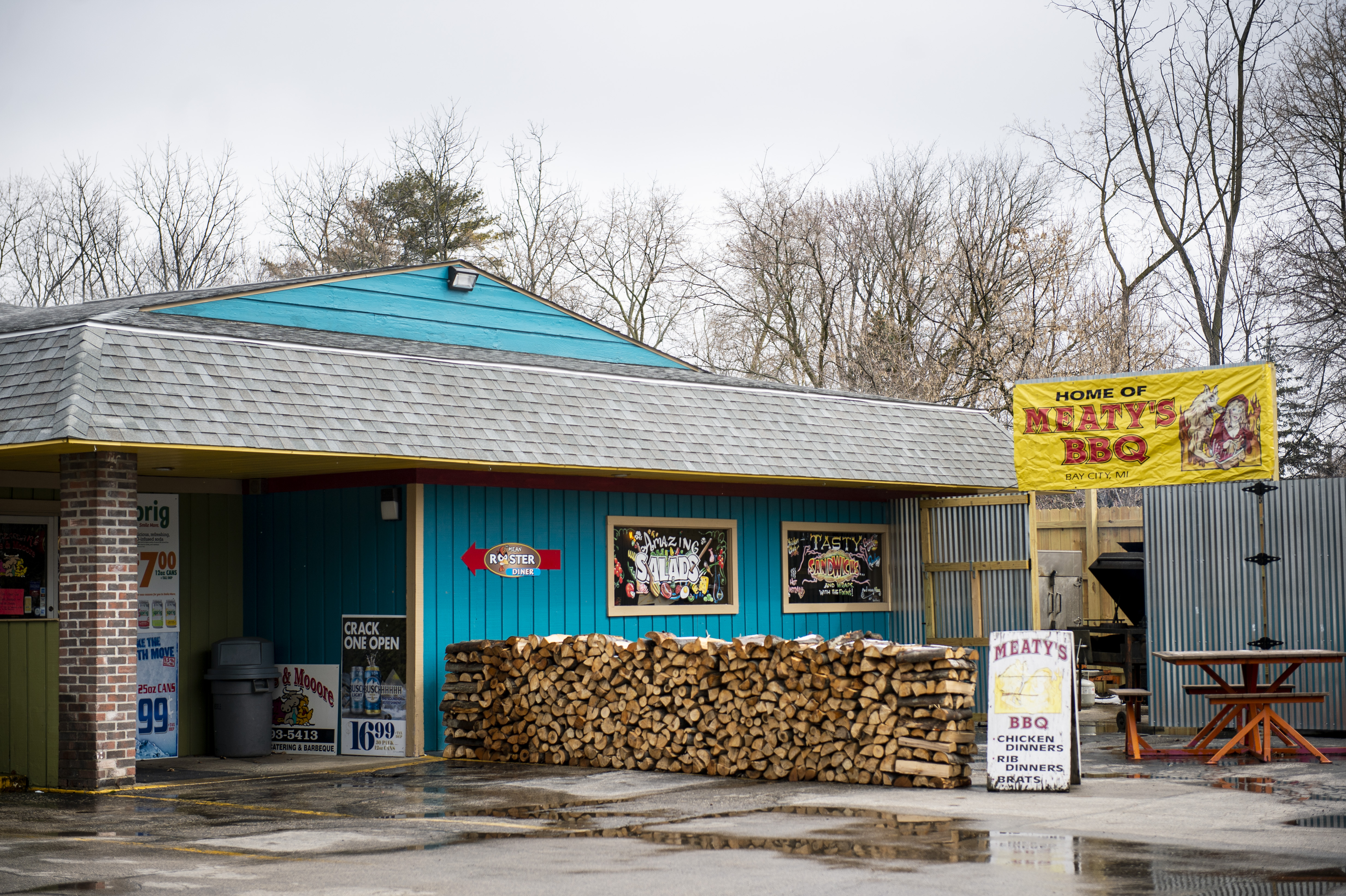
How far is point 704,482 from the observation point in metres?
16.8

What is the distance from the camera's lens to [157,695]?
49.1 feet

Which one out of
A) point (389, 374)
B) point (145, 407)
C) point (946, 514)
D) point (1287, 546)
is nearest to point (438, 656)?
point (389, 374)

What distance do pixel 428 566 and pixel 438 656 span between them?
864 millimetres

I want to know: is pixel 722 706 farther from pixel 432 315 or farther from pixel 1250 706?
pixel 432 315

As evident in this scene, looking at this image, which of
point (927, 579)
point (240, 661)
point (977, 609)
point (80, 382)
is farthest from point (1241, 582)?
point (80, 382)

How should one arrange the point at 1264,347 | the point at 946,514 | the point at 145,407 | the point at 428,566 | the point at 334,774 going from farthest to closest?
the point at 1264,347, the point at 946,514, the point at 428,566, the point at 334,774, the point at 145,407

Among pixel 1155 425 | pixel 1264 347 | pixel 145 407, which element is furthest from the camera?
pixel 1264 347

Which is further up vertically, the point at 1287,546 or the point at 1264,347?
the point at 1264,347

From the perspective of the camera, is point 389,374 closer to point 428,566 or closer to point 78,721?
point 428,566

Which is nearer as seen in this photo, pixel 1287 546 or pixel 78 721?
pixel 78 721

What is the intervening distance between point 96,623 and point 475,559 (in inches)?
150

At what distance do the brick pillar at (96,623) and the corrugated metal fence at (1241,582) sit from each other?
9745 millimetres

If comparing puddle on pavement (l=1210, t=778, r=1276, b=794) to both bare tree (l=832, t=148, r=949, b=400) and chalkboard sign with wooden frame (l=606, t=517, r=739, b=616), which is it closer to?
chalkboard sign with wooden frame (l=606, t=517, r=739, b=616)

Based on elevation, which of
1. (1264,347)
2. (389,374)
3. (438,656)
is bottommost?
(438,656)
